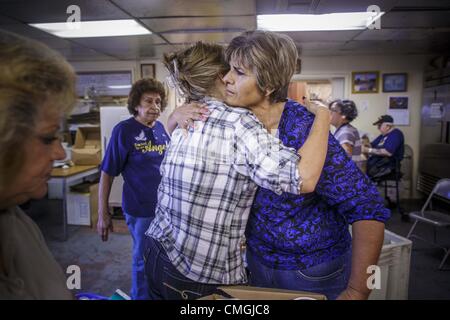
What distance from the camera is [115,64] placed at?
2832 millimetres

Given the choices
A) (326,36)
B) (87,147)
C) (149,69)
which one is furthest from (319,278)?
(149,69)

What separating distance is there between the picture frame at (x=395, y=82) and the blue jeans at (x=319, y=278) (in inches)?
150

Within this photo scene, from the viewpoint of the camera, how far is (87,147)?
1.58 metres

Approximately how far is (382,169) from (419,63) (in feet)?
5.22

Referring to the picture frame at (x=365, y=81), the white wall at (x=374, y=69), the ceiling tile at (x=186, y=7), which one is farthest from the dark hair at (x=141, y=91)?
the picture frame at (x=365, y=81)

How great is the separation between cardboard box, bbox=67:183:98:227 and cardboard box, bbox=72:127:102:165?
73cm

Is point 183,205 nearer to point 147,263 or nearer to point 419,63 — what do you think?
point 147,263

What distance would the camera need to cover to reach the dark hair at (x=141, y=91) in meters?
1.44

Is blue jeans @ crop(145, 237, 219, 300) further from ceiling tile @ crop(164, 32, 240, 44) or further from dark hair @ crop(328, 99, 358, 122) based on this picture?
dark hair @ crop(328, 99, 358, 122)

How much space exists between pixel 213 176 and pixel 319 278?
1.07 feet

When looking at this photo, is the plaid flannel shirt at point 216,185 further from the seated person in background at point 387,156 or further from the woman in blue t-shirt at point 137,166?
the seated person in background at point 387,156

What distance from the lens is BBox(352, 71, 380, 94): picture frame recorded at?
386cm
